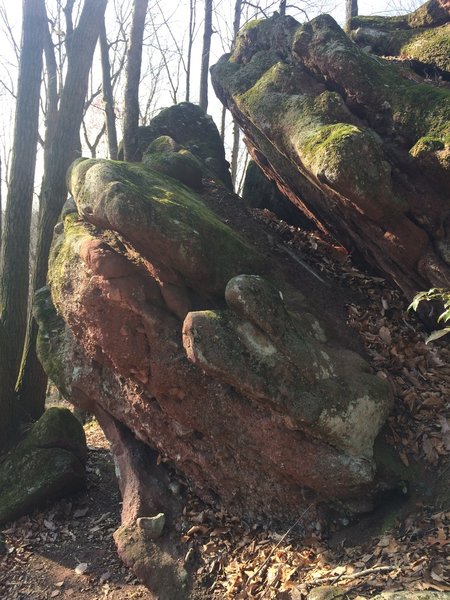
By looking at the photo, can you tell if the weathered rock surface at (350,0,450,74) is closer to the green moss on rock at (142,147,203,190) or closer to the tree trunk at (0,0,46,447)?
the green moss on rock at (142,147,203,190)

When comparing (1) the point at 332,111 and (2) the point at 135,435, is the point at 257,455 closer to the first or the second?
(2) the point at 135,435

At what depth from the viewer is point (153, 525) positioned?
5.58 metres

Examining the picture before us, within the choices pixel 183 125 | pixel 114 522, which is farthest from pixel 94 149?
pixel 114 522

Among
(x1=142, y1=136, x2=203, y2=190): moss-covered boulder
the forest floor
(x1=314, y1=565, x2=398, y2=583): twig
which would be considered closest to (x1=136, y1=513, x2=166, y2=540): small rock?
the forest floor

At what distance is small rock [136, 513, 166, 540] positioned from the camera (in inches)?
219

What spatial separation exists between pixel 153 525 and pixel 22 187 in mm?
6265

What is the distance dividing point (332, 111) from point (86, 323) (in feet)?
13.0

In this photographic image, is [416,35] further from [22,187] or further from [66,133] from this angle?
[22,187]

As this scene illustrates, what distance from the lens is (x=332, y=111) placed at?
610 centimetres

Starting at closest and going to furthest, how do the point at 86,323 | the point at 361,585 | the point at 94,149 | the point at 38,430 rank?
1. the point at 361,585
2. the point at 86,323
3. the point at 38,430
4. the point at 94,149

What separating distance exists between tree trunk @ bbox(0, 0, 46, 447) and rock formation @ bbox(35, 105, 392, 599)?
2.35m

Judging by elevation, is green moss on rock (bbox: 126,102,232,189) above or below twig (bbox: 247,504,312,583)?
above

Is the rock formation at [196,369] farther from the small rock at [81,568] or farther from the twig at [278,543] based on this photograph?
the small rock at [81,568]

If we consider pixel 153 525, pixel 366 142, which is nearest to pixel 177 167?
pixel 366 142
